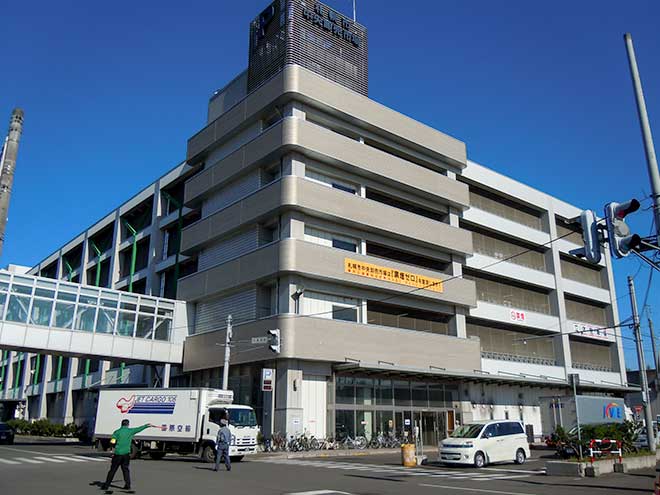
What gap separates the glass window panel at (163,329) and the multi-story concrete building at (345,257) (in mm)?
2121

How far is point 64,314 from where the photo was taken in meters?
37.3

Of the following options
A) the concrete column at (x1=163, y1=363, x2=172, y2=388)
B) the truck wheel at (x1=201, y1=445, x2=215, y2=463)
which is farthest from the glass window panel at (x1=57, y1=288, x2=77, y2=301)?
the truck wheel at (x1=201, y1=445, x2=215, y2=463)

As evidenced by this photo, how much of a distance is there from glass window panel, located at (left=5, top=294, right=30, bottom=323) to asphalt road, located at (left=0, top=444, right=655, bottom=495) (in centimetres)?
1418

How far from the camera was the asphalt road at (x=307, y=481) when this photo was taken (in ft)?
47.2

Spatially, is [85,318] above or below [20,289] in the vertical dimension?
below

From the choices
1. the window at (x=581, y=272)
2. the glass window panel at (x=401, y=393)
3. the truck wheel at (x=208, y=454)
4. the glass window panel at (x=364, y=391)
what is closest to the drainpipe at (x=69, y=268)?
the glass window panel at (x=364, y=391)

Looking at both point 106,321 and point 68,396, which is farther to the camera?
point 68,396

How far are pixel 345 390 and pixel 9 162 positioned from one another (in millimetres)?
22088

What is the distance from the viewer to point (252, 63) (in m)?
44.6

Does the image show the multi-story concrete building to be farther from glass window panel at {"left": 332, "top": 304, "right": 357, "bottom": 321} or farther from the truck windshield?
the truck windshield

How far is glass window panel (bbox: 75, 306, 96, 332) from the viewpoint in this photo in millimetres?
37884

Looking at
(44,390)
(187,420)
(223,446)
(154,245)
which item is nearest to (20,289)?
(187,420)

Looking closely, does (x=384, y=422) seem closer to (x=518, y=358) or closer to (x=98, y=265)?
(x=518, y=358)

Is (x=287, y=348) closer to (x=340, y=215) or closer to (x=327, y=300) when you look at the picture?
(x=327, y=300)
